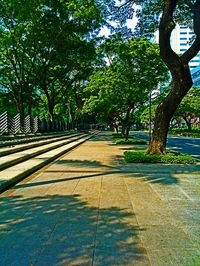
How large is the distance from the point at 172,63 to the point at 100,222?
8019mm

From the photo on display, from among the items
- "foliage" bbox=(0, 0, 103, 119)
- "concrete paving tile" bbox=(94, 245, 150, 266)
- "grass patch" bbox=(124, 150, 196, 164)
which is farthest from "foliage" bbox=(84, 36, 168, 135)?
"concrete paving tile" bbox=(94, 245, 150, 266)

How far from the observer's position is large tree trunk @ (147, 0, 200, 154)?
9117 mm

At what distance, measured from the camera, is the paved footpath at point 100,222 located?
8.79 feet

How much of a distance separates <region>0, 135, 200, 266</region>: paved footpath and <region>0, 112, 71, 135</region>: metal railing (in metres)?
8.77

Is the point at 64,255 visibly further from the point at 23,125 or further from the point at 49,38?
the point at 49,38

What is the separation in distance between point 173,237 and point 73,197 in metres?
2.42

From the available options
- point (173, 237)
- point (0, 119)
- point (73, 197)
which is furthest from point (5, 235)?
point (0, 119)

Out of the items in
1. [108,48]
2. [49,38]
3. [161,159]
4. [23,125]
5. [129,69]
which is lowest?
[161,159]

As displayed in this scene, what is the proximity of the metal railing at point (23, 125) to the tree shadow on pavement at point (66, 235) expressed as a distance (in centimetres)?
1024

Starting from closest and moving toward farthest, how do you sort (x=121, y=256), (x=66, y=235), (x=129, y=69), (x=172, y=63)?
1. (x=121, y=256)
2. (x=66, y=235)
3. (x=172, y=63)
4. (x=129, y=69)

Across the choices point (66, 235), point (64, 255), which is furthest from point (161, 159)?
point (64, 255)

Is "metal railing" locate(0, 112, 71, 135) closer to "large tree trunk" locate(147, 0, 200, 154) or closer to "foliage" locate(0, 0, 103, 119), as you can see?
"foliage" locate(0, 0, 103, 119)

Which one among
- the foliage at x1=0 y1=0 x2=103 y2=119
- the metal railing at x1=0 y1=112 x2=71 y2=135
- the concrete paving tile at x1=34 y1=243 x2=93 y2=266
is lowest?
the concrete paving tile at x1=34 y1=243 x2=93 y2=266

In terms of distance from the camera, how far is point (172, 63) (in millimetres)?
9359
